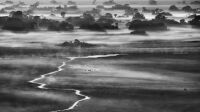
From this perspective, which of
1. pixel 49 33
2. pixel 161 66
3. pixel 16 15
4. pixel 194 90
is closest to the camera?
pixel 194 90

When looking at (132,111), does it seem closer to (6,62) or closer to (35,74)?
(35,74)

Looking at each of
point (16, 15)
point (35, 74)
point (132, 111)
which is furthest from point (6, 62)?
point (16, 15)

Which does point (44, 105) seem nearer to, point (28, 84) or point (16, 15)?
point (28, 84)

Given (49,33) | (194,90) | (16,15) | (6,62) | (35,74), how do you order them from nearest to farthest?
1. (194,90)
2. (35,74)
3. (6,62)
4. (49,33)
5. (16,15)

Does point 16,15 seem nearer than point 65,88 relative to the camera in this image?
No

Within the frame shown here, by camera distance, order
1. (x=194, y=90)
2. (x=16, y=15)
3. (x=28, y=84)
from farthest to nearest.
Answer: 1. (x=16, y=15)
2. (x=28, y=84)
3. (x=194, y=90)

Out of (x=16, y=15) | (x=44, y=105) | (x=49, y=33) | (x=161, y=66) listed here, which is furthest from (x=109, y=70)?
(x=16, y=15)
